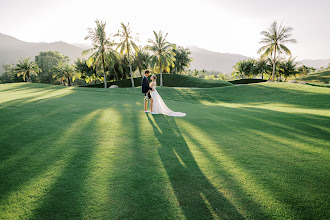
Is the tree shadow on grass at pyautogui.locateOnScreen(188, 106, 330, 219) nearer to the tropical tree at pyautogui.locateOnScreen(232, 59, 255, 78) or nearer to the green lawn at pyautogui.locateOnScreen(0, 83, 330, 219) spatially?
the green lawn at pyautogui.locateOnScreen(0, 83, 330, 219)

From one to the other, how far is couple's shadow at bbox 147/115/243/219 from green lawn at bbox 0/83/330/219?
0.06ft

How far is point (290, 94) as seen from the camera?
864 inches

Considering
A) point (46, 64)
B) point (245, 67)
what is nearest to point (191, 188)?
point (245, 67)

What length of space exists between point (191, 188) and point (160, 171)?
890 mm

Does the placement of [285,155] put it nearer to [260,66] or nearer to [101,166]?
[101,166]

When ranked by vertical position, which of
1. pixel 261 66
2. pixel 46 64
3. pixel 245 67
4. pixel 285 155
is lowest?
pixel 285 155

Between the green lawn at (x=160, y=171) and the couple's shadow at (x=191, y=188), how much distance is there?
0.02 meters

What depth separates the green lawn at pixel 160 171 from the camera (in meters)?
2.97

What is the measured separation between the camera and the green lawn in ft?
9.73

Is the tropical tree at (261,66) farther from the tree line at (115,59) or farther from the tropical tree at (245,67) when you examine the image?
the tree line at (115,59)

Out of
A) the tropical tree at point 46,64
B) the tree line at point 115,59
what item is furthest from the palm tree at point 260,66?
the tropical tree at point 46,64

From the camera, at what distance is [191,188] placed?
352 cm

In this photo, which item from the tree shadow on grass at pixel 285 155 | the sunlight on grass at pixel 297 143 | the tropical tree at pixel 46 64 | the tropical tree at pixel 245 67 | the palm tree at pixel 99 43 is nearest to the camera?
the tree shadow on grass at pixel 285 155

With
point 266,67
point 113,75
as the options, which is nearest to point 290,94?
point 266,67
